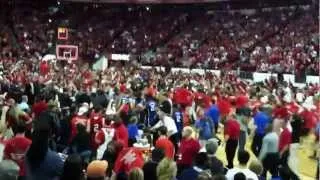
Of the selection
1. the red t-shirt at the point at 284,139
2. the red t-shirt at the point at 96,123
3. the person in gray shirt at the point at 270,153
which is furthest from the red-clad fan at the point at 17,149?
the red t-shirt at the point at 284,139

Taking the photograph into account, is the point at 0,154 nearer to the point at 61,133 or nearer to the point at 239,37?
the point at 61,133

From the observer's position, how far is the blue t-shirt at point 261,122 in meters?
12.8

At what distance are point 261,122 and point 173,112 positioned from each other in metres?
2.59

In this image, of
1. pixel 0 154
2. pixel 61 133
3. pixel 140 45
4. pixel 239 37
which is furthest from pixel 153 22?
pixel 0 154

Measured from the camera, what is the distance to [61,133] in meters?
12.3

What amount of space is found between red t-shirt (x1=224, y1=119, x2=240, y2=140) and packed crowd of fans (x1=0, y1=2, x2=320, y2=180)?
0.02 meters

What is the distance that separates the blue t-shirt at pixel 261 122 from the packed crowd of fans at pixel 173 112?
26mm

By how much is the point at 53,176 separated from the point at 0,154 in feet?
5.38

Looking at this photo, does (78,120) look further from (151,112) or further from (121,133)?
(151,112)

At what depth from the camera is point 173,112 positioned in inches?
582

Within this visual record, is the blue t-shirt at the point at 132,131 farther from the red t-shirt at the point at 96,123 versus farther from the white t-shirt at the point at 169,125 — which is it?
the white t-shirt at the point at 169,125

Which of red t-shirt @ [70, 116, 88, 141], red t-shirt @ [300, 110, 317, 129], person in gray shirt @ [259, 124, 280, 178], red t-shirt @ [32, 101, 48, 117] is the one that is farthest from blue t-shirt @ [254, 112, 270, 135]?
red t-shirt @ [32, 101, 48, 117]

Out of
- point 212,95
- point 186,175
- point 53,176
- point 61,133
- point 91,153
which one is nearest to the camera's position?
point 53,176

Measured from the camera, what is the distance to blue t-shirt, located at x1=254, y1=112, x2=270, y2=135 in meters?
12.8
